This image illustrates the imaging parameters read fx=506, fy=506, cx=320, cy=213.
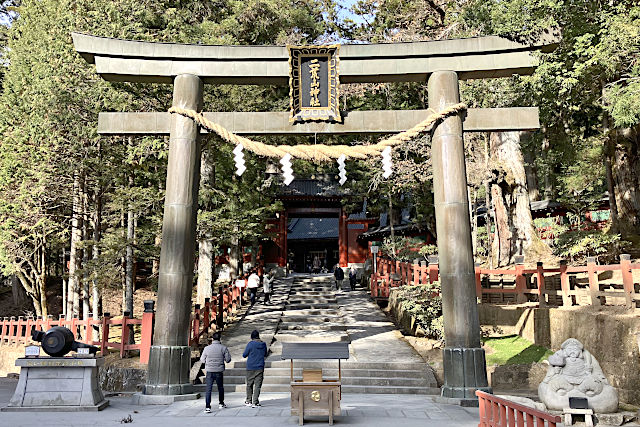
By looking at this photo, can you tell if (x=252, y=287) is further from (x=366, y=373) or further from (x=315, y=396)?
(x=315, y=396)

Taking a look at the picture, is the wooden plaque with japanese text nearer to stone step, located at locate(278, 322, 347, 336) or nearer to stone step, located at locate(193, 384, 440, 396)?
stone step, located at locate(193, 384, 440, 396)

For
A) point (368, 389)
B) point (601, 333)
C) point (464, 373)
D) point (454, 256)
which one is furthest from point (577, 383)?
point (368, 389)

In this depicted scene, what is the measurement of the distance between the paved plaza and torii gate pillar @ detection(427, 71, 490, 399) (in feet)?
2.09

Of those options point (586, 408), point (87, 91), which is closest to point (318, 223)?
point (87, 91)

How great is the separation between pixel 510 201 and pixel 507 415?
12.6m

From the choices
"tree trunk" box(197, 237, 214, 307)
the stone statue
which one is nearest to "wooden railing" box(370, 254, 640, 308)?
the stone statue

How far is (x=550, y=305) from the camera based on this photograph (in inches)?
507

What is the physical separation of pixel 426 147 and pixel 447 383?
38.9ft

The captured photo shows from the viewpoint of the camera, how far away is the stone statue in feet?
24.0

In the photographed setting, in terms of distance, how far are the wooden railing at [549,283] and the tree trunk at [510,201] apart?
49.1 inches

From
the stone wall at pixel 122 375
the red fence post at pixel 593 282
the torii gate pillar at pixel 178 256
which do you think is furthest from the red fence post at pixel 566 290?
the stone wall at pixel 122 375

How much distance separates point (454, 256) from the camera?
8.83 m

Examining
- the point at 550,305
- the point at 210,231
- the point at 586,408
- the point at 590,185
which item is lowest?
the point at 586,408

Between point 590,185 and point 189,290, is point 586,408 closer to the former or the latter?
point 189,290
